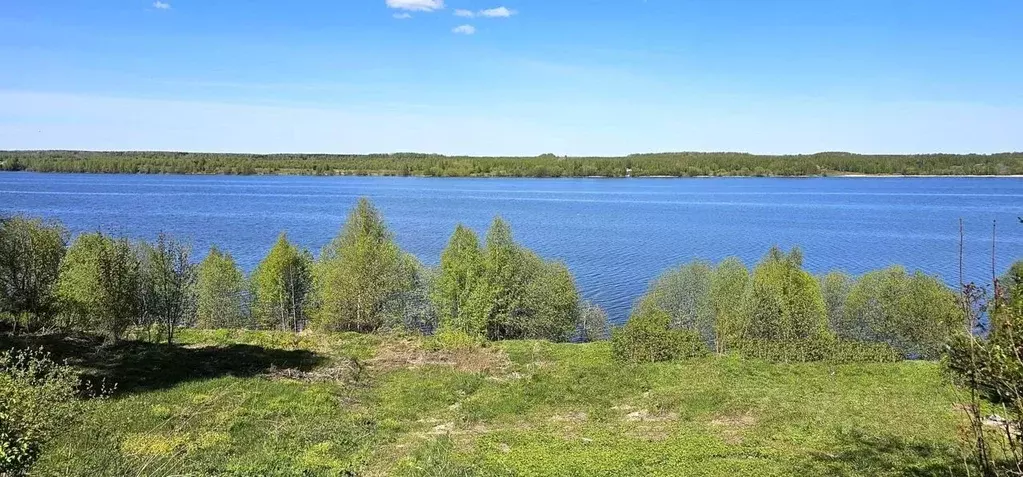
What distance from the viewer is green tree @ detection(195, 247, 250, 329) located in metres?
42.9

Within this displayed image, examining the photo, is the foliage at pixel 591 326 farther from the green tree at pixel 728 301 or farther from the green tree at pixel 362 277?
the green tree at pixel 362 277

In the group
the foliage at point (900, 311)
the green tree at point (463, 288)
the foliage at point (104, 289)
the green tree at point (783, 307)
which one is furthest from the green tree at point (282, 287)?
the foliage at point (900, 311)

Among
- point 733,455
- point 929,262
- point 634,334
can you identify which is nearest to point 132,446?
point 733,455

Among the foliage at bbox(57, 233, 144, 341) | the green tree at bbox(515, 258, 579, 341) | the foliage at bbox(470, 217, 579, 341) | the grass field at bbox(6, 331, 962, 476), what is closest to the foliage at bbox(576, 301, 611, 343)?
the green tree at bbox(515, 258, 579, 341)

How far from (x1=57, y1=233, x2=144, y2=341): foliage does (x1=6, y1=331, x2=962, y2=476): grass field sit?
118cm

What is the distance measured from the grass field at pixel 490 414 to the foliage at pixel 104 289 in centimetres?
118

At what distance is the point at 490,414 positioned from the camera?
58.6ft

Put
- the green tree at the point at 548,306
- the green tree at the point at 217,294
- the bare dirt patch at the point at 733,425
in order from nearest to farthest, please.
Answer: the bare dirt patch at the point at 733,425, the green tree at the point at 548,306, the green tree at the point at 217,294

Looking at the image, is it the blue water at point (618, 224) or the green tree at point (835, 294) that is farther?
the blue water at point (618, 224)

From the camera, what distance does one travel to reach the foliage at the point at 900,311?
3519cm

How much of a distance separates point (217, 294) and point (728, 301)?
3123cm

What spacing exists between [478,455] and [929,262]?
57.0 metres

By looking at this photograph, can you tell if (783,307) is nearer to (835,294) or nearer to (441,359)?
(835,294)

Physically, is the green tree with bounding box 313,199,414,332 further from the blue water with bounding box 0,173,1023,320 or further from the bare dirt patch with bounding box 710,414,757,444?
the bare dirt patch with bounding box 710,414,757,444
